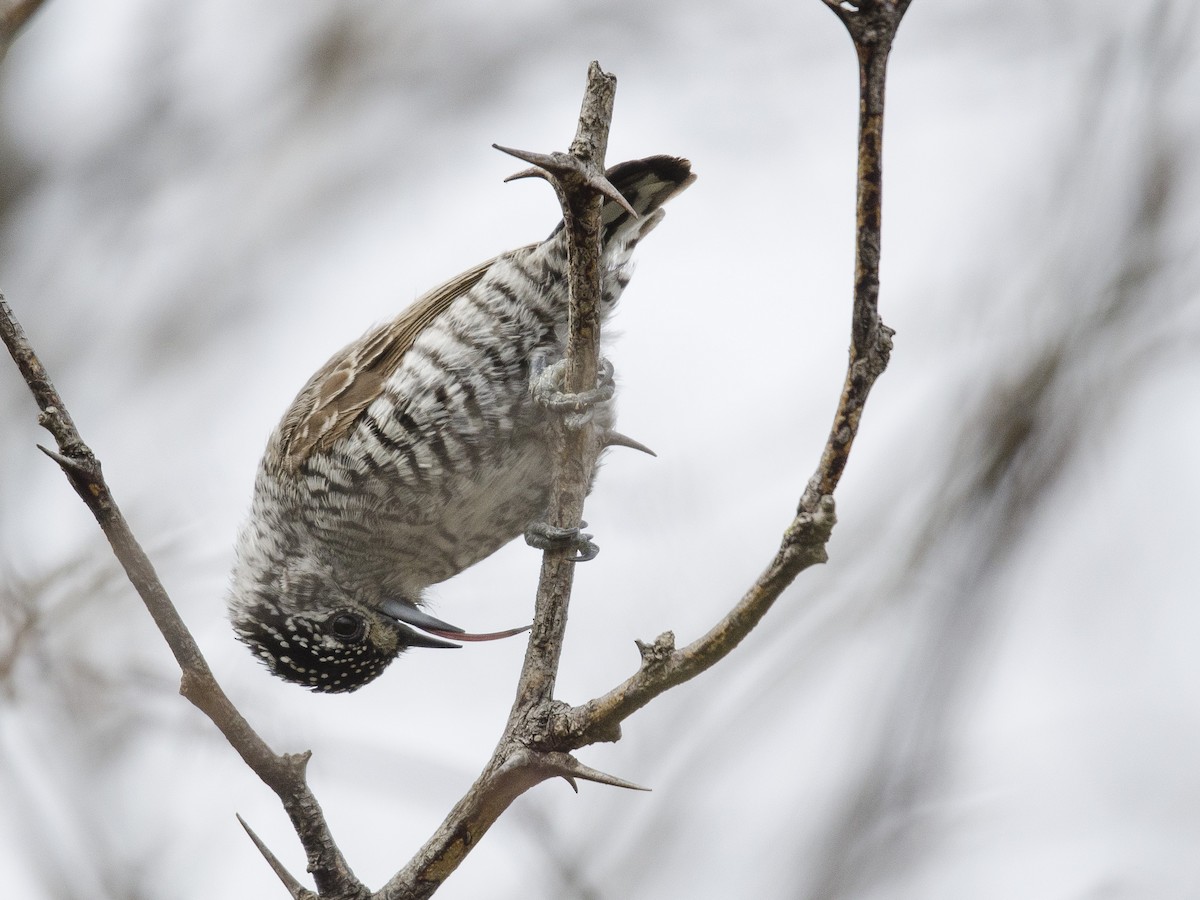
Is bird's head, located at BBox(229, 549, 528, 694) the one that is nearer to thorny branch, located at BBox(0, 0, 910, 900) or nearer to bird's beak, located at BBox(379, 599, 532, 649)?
bird's beak, located at BBox(379, 599, 532, 649)

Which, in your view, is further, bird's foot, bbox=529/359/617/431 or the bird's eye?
the bird's eye

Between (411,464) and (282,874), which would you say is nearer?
(282,874)

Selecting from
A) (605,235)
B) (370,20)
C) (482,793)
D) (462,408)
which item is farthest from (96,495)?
(370,20)

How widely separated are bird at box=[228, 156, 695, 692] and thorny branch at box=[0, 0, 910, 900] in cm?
144

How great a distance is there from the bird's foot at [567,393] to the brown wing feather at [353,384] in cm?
71

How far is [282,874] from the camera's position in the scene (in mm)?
2266

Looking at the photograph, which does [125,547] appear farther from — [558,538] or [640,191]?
[640,191]

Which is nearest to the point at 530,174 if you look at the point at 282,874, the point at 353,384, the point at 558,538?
the point at 558,538

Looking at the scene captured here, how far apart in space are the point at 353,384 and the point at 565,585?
7.38 ft

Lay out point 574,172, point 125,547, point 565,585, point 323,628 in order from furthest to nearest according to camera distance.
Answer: point 323,628
point 565,585
point 574,172
point 125,547

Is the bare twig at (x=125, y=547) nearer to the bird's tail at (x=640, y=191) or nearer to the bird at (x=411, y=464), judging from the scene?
the bird at (x=411, y=464)

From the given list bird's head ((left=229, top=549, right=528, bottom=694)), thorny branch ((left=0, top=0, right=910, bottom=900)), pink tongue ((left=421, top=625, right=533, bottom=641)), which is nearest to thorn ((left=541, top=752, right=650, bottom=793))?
thorny branch ((left=0, top=0, right=910, bottom=900))

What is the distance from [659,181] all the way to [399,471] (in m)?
1.50

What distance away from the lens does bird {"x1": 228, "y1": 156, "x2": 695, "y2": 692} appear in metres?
4.38
